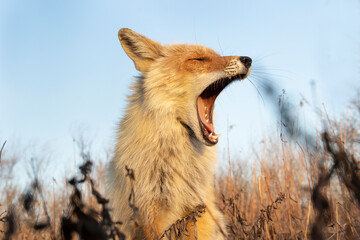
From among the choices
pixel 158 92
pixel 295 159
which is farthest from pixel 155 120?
pixel 295 159

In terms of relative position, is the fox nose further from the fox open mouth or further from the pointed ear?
the pointed ear

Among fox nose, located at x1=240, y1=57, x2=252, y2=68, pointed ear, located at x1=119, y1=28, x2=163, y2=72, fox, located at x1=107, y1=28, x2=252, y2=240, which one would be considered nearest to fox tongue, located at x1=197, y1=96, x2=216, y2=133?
fox, located at x1=107, y1=28, x2=252, y2=240

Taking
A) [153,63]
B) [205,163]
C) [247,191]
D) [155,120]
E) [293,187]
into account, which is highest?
[153,63]

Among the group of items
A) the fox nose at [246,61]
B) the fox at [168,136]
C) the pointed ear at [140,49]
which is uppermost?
the pointed ear at [140,49]

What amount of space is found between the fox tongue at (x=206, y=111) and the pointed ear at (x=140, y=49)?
0.68 metres

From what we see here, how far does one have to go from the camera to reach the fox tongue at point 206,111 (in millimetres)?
3395

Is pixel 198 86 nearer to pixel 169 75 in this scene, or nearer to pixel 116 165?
pixel 169 75

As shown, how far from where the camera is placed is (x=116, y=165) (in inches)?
127

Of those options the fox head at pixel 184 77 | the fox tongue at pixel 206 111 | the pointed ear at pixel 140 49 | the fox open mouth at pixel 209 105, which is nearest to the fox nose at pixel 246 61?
the fox head at pixel 184 77

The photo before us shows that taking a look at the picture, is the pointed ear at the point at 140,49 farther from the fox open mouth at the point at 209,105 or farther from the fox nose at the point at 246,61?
the fox nose at the point at 246,61

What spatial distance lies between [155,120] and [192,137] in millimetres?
416

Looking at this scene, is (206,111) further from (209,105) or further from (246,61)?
(246,61)

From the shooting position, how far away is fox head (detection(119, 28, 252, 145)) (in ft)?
10.6

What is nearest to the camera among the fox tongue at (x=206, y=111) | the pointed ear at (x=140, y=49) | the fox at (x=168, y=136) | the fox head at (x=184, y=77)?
the fox at (x=168, y=136)
